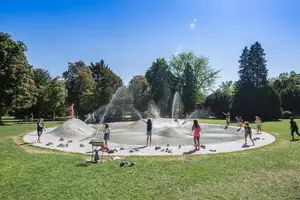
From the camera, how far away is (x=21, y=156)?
12.4 metres

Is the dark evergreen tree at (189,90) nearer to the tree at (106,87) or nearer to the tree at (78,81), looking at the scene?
the tree at (106,87)

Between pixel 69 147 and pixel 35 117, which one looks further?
pixel 35 117

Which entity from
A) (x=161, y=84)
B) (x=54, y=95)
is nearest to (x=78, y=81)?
(x=54, y=95)

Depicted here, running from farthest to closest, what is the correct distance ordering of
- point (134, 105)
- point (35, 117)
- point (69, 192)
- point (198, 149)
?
point (35, 117), point (134, 105), point (198, 149), point (69, 192)

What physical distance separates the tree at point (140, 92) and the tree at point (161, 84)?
402 centimetres

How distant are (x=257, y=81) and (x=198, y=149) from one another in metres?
42.8

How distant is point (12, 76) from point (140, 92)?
25.1 meters

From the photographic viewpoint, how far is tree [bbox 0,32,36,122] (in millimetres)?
35656

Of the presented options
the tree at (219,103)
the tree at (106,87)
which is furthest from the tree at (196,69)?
the tree at (106,87)

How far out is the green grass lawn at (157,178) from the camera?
7.05 m

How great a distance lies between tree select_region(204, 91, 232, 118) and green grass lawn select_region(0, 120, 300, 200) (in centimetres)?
4423

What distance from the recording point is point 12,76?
117ft

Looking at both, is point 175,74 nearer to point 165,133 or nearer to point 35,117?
point 35,117

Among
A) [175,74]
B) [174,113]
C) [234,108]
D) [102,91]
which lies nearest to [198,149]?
[102,91]
